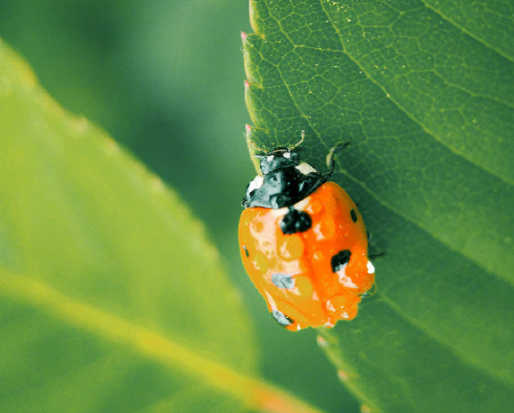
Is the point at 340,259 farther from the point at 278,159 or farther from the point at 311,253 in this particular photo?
the point at 278,159

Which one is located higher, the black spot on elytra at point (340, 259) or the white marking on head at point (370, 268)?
the black spot on elytra at point (340, 259)

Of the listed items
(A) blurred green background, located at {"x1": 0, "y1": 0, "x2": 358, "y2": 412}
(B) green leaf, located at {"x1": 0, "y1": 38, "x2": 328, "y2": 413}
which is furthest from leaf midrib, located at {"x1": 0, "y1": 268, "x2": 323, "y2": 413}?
(A) blurred green background, located at {"x1": 0, "y1": 0, "x2": 358, "y2": 412}

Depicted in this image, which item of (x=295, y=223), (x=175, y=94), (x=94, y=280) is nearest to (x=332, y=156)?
(x=295, y=223)

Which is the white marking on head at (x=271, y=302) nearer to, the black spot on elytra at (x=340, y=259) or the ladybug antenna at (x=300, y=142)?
the black spot on elytra at (x=340, y=259)

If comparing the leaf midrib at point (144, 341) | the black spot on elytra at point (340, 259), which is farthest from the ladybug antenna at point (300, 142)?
the leaf midrib at point (144, 341)

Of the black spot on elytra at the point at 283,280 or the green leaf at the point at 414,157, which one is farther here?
the black spot on elytra at the point at 283,280

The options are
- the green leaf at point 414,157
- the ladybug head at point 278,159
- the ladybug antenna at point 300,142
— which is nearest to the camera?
the green leaf at point 414,157

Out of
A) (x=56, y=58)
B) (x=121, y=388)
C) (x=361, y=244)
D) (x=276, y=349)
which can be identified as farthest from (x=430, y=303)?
(x=56, y=58)

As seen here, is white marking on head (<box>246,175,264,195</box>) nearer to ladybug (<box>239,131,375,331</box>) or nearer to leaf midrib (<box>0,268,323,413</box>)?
ladybug (<box>239,131,375,331</box>)

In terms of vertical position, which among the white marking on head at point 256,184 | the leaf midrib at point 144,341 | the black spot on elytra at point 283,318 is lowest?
the leaf midrib at point 144,341
